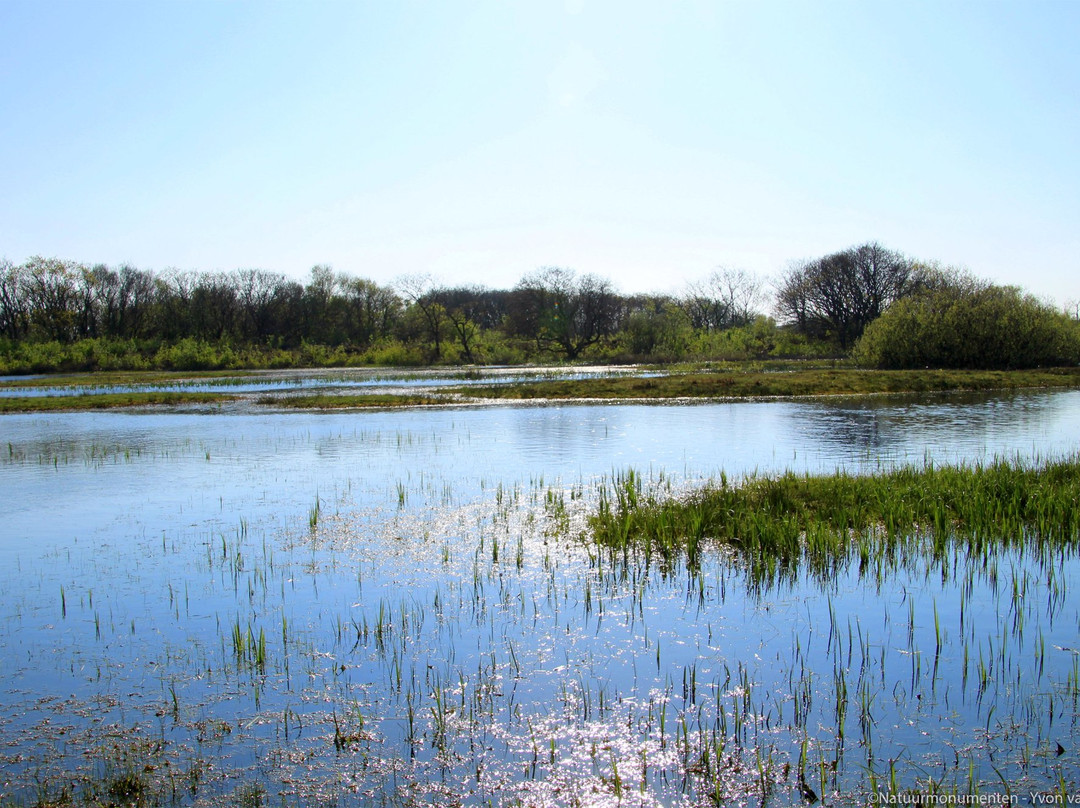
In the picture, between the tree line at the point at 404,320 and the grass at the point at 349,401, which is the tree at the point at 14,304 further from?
the grass at the point at 349,401

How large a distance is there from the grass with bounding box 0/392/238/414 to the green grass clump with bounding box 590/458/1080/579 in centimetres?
3053

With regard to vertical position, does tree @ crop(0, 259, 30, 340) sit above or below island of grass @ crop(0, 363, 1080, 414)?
above

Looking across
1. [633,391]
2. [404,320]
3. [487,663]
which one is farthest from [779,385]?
[404,320]

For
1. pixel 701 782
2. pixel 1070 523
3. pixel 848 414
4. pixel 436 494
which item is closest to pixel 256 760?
pixel 701 782

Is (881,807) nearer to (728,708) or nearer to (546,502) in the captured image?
(728,708)

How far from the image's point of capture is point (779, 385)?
38094 millimetres

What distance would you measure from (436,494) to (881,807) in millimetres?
10622

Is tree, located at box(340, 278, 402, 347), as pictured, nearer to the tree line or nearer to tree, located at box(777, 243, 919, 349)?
the tree line

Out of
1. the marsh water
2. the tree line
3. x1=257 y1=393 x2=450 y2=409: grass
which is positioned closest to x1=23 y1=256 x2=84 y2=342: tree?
the tree line

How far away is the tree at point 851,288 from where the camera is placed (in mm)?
78250

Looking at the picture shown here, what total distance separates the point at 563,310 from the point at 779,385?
173 ft

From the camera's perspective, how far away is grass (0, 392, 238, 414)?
3470 centimetres

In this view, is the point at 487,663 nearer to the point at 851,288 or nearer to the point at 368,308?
the point at 851,288

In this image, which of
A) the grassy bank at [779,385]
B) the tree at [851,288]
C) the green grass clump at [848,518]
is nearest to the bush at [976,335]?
the grassy bank at [779,385]
